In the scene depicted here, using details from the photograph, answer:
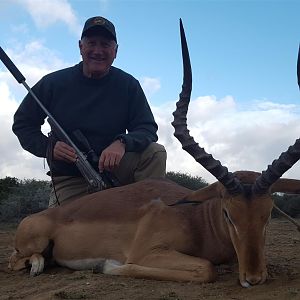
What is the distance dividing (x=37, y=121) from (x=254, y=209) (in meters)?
4.31

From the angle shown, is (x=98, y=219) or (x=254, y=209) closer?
(x=254, y=209)

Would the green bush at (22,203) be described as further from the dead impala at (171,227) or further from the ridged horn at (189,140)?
the ridged horn at (189,140)

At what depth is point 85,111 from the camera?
7891mm

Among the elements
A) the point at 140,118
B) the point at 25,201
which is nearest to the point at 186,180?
the point at 25,201

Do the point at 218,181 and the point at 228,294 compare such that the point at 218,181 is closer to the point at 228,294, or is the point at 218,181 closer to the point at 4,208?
the point at 228,294

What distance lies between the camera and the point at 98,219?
6262mm

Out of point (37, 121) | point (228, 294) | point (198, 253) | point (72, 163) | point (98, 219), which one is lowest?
point (228, 294)

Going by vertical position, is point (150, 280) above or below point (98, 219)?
below

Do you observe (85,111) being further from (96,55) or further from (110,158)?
(110,158)

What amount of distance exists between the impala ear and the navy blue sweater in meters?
2.63

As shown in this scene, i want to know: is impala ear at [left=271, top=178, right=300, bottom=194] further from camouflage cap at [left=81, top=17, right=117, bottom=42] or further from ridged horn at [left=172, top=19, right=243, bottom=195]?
camouflage cap at [left=81, top=17, right=117, bottom=42]

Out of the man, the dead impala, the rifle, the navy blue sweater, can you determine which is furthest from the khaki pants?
the dead impala

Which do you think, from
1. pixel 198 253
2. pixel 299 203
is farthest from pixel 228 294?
pixel 299 203

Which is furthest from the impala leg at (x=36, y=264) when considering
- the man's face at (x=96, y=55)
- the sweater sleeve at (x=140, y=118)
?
the man's face at (x=96, y=55)
